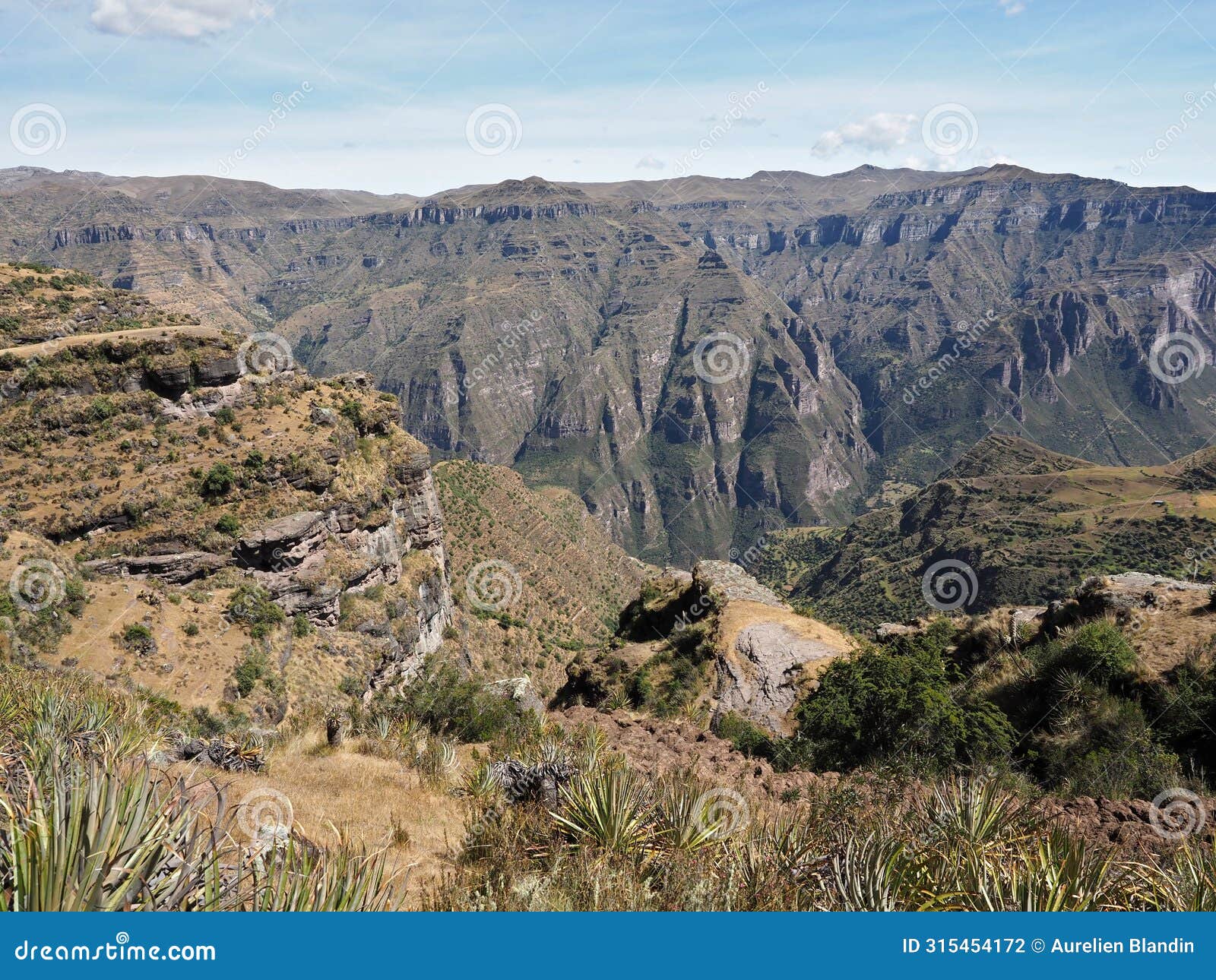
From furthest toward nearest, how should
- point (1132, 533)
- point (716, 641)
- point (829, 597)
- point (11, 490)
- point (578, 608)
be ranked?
point (829, 597) < point (1132, 533) < point (578, 608) < point (11, 490) < point (716, 641)

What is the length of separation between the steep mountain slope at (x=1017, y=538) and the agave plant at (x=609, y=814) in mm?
87173

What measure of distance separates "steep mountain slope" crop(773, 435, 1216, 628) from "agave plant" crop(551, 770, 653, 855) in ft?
286

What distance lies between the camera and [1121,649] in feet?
53.1

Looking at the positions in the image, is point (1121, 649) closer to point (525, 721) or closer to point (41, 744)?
point (525, 721)

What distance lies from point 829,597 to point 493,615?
8770 cm

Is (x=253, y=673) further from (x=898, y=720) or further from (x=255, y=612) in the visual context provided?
(x=898, y=720)

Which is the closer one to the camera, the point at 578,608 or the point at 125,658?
the point at 125,658

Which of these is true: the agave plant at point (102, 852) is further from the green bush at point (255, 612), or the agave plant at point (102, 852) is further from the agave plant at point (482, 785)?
the green bush at point (255, 612)

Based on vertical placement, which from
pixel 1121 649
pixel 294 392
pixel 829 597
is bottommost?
pixel 829 597

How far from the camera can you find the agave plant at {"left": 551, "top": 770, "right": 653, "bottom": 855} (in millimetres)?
7938

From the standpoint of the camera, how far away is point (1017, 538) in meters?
122

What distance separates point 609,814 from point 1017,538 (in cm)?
13534

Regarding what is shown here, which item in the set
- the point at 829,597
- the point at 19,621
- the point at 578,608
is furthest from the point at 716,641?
the point at 829,597

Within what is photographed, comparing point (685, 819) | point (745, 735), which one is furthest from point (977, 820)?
point (745, 735)
